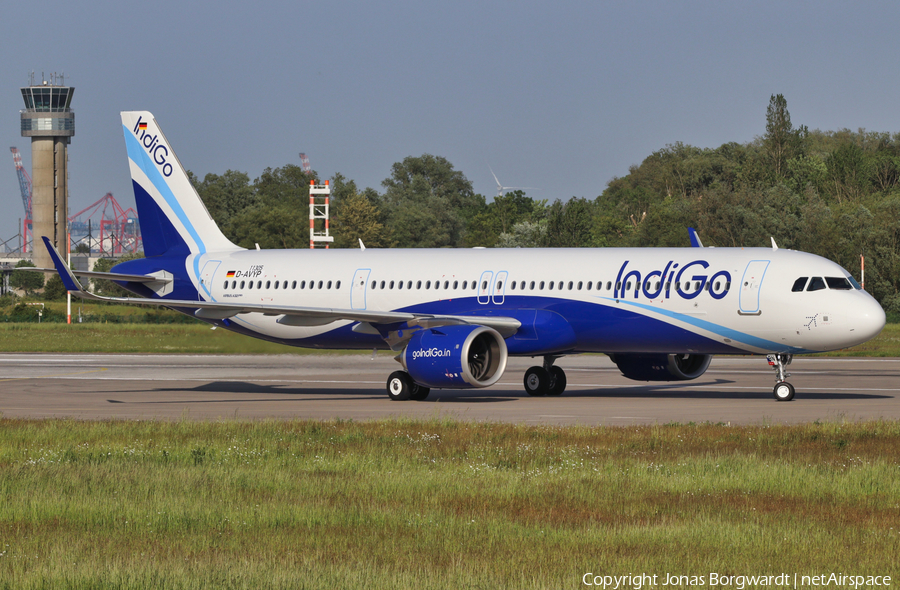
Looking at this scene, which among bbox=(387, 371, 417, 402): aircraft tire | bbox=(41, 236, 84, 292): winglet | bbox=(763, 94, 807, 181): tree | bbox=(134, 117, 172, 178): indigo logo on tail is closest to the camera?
bbox=(41, 236, 84, 292): winglet

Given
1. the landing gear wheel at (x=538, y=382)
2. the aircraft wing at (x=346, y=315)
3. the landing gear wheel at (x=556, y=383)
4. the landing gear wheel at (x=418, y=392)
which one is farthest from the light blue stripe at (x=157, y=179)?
the landing gear wheel at (x=556, y=383)

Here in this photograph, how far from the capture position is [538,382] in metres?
31.4

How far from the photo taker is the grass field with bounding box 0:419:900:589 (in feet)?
33.6

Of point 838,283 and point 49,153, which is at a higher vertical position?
point 49,153

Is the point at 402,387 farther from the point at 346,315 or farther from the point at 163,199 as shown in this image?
the point at 163,199

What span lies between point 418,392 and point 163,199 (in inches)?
469

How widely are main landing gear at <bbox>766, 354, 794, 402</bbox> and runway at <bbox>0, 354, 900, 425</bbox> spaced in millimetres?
336

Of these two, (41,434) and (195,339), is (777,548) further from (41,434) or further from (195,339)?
(195,339)

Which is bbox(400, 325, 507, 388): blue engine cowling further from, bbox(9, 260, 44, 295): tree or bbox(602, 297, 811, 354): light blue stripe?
bbox(9, 260, 44, 295): tree

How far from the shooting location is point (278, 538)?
38.0 feet

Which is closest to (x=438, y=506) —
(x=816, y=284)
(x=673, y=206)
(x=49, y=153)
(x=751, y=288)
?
(x=751, y=288)

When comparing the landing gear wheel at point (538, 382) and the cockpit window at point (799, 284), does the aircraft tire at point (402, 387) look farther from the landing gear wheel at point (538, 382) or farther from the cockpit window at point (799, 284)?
the cockpit window at point (799, 284)

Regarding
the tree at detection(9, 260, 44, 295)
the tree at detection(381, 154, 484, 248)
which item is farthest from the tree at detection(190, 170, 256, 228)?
the tree at detection(9, 260, 44, 295)

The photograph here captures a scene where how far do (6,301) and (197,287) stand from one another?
7996 cm
